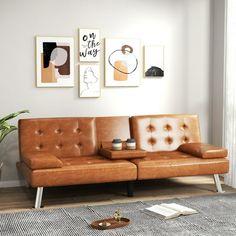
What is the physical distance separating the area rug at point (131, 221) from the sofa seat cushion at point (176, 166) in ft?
1.12

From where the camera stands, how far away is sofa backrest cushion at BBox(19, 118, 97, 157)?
15.8 feet

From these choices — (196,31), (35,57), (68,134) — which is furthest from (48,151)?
(196,31)

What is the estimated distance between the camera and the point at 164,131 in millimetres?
5234

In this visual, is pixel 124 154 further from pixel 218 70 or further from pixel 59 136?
pixel 218 70

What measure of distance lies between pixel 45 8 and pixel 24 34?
1.19 ft

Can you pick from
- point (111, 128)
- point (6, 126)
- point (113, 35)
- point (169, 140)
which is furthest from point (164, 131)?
point (6, 126)

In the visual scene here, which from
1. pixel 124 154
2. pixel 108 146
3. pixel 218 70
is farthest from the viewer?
pixel 218 70

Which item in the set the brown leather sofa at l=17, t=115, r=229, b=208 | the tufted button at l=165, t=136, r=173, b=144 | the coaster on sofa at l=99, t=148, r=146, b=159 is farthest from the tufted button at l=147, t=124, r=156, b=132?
the coaster on sofa at l=99, t=148, r=146, b=159

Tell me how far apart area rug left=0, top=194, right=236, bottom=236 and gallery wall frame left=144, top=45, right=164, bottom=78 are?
176cm

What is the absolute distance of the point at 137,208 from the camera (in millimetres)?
4113

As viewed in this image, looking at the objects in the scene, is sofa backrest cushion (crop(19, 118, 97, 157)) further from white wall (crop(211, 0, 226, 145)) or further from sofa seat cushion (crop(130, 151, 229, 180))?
white wall (crop(211, 0, 226, 145))

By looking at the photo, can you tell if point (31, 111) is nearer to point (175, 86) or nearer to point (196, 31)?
point (175, 86)

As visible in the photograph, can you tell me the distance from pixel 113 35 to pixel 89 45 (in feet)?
1.02

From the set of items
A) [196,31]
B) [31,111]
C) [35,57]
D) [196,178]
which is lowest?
[196,178]
